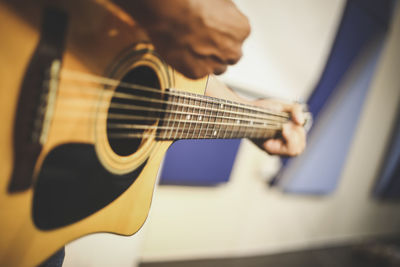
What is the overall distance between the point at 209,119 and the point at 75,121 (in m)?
0.29

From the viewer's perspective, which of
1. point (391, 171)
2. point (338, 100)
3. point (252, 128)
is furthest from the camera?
point (391, 171)

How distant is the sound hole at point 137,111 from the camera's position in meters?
0.48

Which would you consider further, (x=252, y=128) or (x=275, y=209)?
(x=275, y=209)

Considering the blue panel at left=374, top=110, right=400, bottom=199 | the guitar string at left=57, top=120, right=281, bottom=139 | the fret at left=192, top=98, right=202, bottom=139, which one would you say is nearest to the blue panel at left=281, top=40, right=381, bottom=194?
the blue panel at left=374, top=110, right=400, bottom=199

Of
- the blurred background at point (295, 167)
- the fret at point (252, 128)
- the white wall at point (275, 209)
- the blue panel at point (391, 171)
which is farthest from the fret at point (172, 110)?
the blue panel at point (391, 171)

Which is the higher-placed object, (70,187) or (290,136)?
(290,136)

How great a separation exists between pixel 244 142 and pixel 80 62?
1265 millimetres

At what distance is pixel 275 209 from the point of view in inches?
71.2

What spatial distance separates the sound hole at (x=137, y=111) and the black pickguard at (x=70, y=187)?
0.26 ft

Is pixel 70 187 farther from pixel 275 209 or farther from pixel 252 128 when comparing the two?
pixel 275 209

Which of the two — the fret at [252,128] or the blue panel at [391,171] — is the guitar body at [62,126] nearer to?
the fret at [252,128]

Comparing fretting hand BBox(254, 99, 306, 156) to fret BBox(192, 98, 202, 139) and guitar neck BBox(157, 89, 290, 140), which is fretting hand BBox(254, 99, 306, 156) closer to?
guitar neck BBox(157, 89, 290, 140)

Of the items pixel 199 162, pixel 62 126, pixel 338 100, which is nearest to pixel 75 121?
pixel 62 126

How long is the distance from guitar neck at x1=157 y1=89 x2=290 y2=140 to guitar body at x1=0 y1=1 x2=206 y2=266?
0.17 ft
